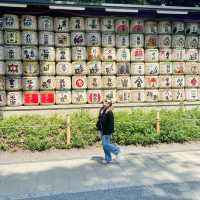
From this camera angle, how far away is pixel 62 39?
38.2 feet

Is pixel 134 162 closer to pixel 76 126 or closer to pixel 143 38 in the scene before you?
pixel 76 126

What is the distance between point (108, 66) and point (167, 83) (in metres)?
2.30

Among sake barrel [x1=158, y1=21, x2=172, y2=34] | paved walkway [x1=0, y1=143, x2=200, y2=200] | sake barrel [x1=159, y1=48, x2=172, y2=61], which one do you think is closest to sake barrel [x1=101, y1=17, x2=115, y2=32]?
sake barrel [x1=158, y1=21, x2=172, y2=34]

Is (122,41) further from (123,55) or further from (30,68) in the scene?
(30,68)

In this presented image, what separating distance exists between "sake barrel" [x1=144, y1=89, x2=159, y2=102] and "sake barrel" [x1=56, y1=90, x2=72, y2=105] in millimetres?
2782

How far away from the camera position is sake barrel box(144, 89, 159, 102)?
12.5 meters

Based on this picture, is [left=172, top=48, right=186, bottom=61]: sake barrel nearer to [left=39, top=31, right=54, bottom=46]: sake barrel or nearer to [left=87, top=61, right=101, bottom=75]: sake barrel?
[left=87, top=61, right=101, bottom=75]: sake barrel

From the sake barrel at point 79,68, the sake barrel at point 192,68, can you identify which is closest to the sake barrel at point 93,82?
the sake barrel at point 79,68

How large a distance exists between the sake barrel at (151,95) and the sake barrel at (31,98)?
151 inches

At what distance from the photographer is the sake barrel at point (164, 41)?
12.5 metres

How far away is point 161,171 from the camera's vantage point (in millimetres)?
8148

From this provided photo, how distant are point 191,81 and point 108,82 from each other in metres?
3.21

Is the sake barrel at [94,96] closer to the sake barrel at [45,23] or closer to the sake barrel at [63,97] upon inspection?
the sake barrel at [63,97]

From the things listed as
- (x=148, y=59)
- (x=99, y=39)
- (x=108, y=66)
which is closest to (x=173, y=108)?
(x=148, y=59)
